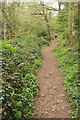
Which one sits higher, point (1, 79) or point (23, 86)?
point (1, 79)

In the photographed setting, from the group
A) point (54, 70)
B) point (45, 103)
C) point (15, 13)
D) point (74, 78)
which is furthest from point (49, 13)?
point (45, 103)

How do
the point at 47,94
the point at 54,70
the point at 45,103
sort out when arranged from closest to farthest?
the point at 45,103 < the point at 47,94 < the point at 54,70

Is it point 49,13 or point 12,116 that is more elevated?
point 49,13

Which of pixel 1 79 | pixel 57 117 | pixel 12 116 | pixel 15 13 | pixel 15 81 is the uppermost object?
pixel 15 13

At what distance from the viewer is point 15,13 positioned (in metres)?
12.3

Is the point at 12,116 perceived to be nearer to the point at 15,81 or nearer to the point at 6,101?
the point at 6,101

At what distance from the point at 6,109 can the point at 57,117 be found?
1907 mm

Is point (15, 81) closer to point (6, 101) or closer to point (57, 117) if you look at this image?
point (6, 101)

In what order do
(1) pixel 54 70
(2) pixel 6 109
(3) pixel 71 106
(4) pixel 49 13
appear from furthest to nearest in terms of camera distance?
1. (4) pixel 49 13
2. (1) pixel 54 70
3. (3) pixel 71 106
4. (2) pixel 6 109

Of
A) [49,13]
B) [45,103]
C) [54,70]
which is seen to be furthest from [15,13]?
[45,103]

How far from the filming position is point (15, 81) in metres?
4.86

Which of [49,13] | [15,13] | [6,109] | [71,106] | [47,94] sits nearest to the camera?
[6,109]

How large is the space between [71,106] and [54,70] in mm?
3888

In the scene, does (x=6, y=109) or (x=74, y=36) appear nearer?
(x=6, y=109)
